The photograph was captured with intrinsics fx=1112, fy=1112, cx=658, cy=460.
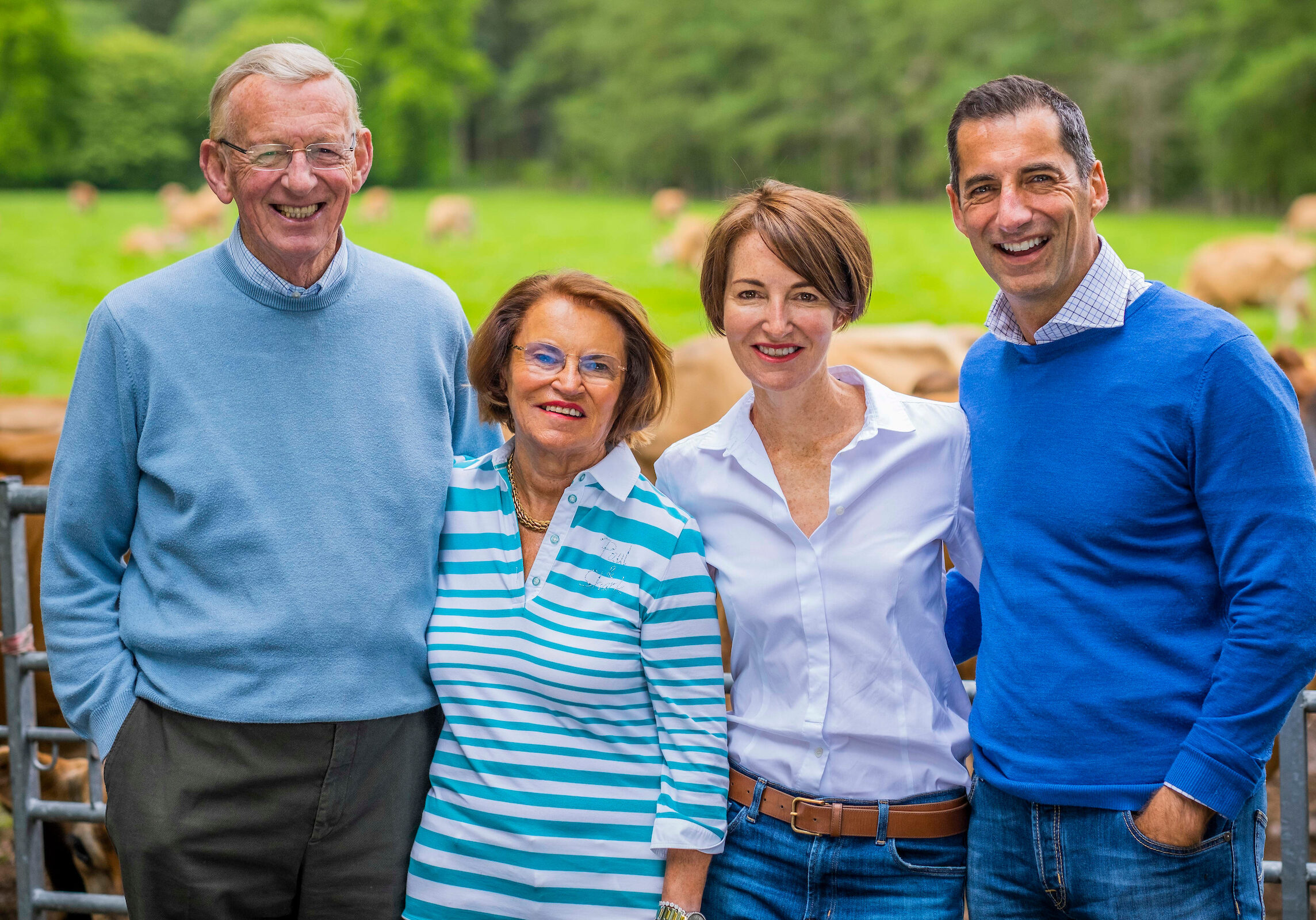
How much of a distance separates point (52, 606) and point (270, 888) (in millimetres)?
655

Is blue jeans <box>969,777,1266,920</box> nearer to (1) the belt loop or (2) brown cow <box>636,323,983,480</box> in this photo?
(1) the belt loop

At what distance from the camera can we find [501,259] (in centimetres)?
1472

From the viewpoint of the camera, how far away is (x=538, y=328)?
2057mm

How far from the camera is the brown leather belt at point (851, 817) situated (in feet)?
6.31

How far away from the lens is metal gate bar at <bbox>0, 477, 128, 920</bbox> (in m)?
2.67

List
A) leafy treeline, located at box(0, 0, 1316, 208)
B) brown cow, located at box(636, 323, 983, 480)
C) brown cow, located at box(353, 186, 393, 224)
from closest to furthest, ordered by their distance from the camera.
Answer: brown cow, located at box(636, 323, 983, 480), leafy treeline, located at box(0, 0, 1316, 208), brown cow, located at box(353, 186, 393, 224)

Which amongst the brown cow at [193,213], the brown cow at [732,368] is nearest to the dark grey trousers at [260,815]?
the brown cow at [732,368]

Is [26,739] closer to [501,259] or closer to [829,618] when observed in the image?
[829,618]

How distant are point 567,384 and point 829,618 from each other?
627 mm

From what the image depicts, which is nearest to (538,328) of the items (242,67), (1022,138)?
(242,67)

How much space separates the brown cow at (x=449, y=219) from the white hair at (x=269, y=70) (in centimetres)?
1349

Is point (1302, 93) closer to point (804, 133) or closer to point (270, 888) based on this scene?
point (804, 133)

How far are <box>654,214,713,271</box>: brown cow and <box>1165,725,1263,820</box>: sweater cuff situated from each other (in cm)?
1142

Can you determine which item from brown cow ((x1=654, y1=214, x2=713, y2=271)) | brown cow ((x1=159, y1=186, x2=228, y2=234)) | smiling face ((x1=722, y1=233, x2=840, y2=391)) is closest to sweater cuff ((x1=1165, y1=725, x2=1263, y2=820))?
smiling face ((x1=722, y1=233, x2=840, y2=391))
